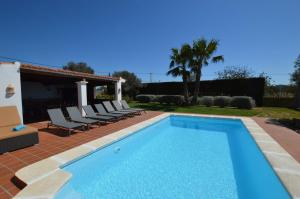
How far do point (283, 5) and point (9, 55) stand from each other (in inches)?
1153

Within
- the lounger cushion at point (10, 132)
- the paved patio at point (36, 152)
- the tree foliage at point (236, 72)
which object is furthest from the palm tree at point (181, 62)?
the tree foliage at point (236, 72)

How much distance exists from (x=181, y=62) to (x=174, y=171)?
43.1 feet

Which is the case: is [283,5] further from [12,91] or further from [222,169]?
[12,91]

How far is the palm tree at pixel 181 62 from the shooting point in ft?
51.0

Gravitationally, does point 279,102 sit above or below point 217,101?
below

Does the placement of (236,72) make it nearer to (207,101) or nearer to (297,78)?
(297,78)

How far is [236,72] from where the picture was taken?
26844mm

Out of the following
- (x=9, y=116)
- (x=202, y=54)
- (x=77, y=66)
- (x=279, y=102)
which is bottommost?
(x=279, y=102)

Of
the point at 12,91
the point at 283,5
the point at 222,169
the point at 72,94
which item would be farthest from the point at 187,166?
the point at 72,94

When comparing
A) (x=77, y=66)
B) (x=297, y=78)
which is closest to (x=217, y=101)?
(x=297, y=78)

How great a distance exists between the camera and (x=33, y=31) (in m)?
15.8

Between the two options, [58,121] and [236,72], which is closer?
[58,121]

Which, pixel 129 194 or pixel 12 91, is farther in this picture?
pixel 12 91

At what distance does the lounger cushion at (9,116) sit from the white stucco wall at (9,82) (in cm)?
37
